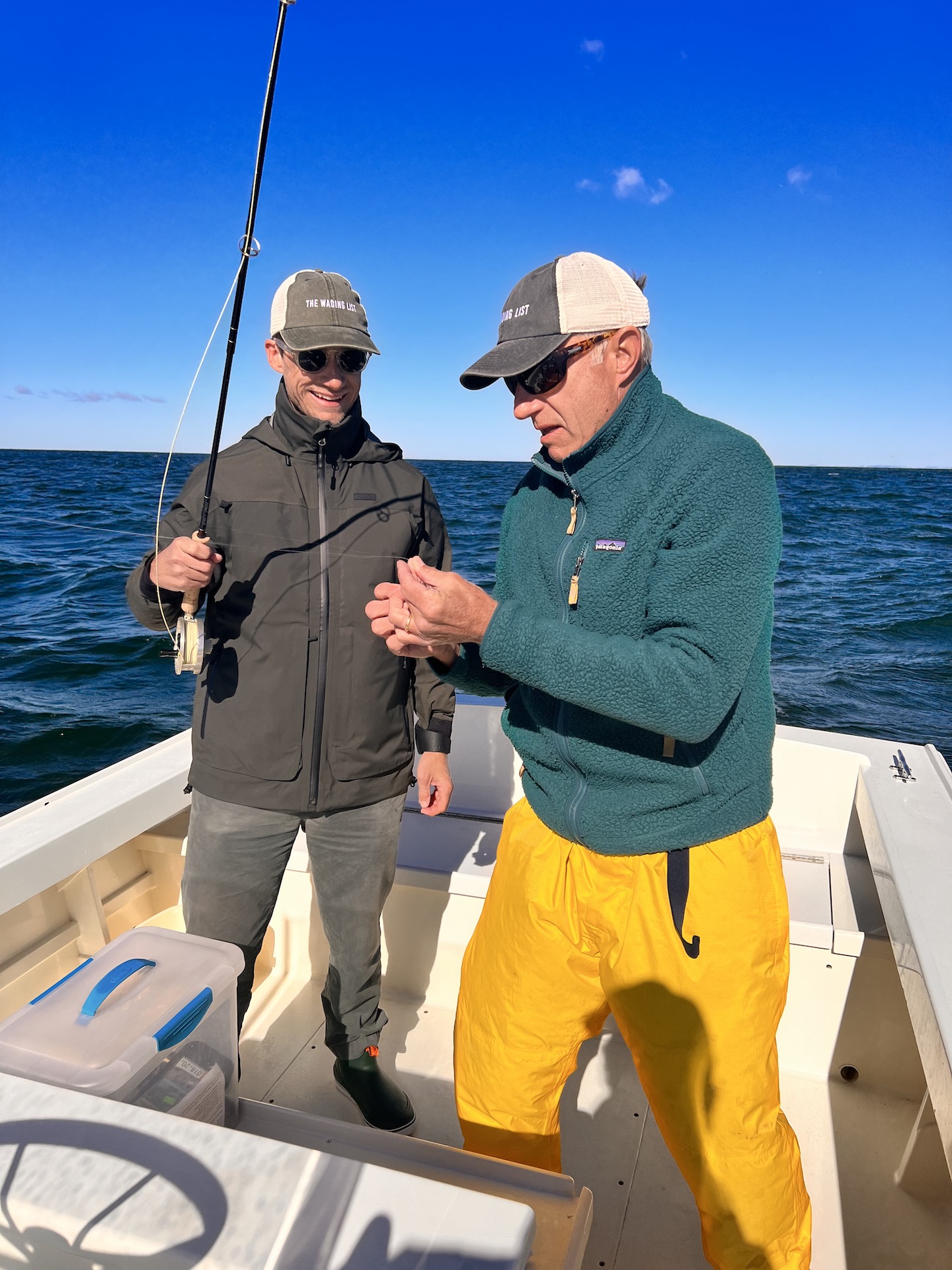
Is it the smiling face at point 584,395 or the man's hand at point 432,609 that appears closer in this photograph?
the man's hand at point 432,609

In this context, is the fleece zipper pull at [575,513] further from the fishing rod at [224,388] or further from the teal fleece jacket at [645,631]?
the fishing rod at [224,388]

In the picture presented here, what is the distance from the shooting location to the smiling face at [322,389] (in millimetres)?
2043

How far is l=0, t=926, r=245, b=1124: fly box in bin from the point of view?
1069 mm

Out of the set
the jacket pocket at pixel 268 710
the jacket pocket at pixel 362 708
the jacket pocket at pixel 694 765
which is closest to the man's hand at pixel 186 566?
the jacket pocket at pixel 268 710

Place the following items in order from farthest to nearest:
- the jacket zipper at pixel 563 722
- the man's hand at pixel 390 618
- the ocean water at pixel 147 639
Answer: the ocean water at pixel 147 639
the jacket zipper at pixel 563 722
the man's hand at pixel 390 618

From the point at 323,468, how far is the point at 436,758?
843 millimetres

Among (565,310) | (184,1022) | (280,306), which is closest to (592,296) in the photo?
(565,310)

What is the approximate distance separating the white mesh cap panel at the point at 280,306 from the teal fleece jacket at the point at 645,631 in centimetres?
79

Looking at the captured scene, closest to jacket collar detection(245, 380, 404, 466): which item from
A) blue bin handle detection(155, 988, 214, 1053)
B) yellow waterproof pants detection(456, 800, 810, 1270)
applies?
yellow waterproof pants detection(456, 800, 810, 1270)

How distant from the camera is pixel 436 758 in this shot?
7.68ft

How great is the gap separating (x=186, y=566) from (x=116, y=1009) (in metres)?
0.97

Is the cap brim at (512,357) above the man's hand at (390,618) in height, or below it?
above

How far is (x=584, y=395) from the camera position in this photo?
58.7 inches

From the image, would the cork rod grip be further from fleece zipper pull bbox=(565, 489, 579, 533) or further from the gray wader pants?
fleece zipper pull bbox=(565, 489, 579, 533)
